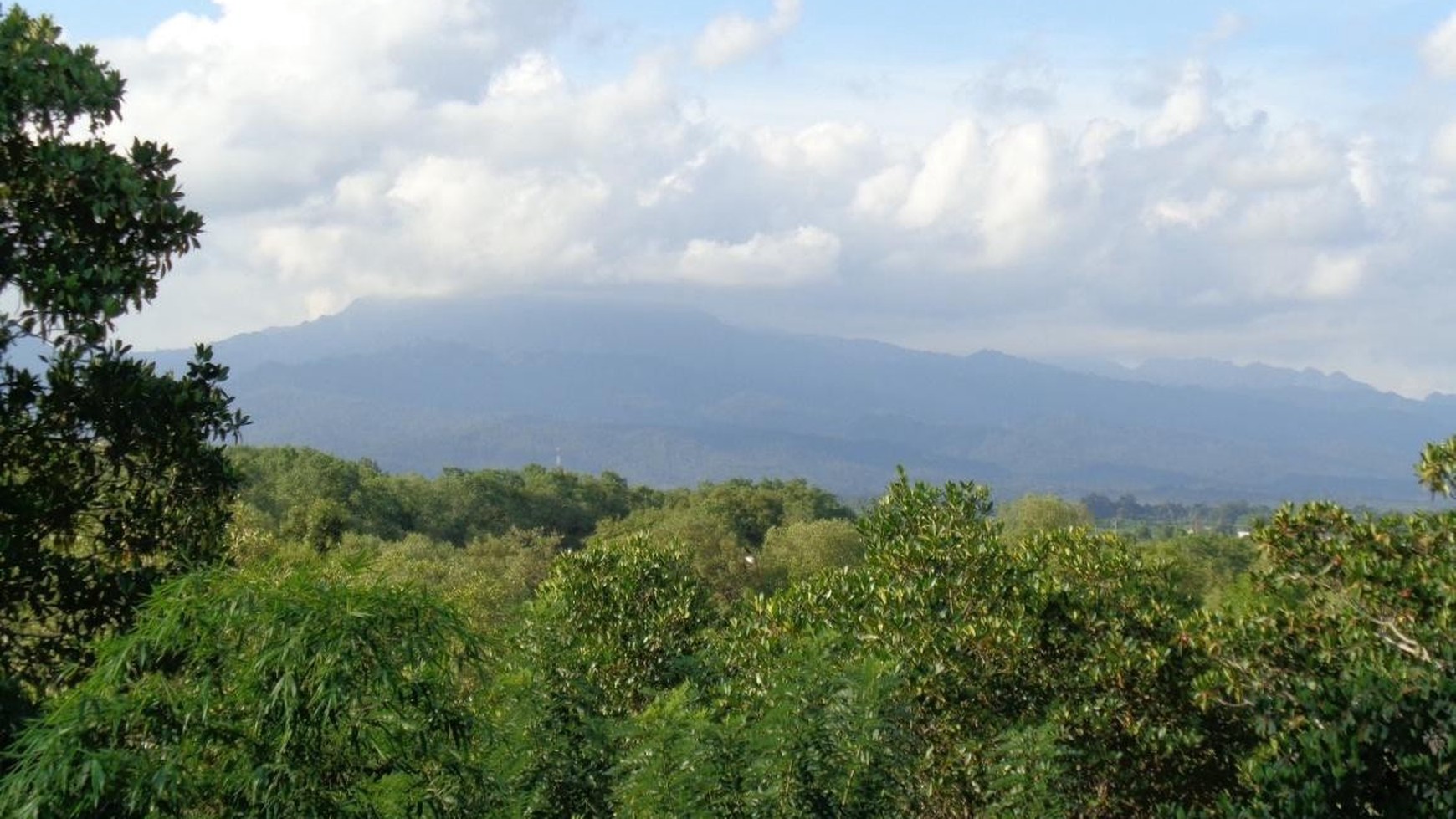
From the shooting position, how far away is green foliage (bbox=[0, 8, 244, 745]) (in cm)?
862

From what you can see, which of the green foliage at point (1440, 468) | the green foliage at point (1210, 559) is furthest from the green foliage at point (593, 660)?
the green foliage at point (1210, 559)

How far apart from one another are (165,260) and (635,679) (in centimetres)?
693

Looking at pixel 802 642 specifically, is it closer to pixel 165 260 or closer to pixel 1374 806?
pixel 1374 806

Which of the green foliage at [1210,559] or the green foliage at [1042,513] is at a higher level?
the green foliage at [1042,513]

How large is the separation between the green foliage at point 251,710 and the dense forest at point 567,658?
23 mm

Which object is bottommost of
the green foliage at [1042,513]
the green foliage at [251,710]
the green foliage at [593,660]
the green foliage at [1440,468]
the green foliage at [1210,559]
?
the green foliage at [1210,559]

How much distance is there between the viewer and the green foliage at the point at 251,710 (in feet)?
23.1

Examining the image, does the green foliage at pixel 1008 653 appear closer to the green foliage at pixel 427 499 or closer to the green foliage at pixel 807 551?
the green foliage at pixel 807 551

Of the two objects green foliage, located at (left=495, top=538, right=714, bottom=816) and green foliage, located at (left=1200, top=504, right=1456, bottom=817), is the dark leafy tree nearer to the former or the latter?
green foliage, located at (left=1200, top=504, right=1456, bottom=817)

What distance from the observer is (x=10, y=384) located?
8.72 m

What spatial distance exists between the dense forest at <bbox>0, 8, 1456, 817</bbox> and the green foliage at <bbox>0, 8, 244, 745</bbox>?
25 mm

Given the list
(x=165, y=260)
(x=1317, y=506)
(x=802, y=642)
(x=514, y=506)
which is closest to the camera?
(x=165, y=260)

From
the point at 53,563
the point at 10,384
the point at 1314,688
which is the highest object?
the point at 10,384

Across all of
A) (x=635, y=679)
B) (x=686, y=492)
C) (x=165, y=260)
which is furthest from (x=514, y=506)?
(x=165, y=260)
